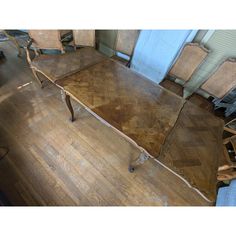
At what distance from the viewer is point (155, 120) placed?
1.47 metres

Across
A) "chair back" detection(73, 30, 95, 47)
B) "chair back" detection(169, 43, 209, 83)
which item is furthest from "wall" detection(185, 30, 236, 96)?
"chair back" detection(73, 30, 95, 47)

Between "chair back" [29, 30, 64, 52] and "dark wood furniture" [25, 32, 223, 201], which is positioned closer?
"dark wood furniture" [25, 32, 223, 201]

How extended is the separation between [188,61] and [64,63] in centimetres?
163

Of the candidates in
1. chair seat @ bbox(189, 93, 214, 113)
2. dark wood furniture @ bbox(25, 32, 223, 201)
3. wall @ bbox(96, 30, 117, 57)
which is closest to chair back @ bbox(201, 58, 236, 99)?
chair seat @ bbox(189, 93, 214, 113)

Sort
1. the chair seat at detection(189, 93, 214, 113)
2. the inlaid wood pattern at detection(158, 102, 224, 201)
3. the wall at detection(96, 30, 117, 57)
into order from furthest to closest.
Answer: the wall at detection(96, 30, 117, 57), the chair seat at detection(189, 93, 214, 113), the inlaid wood pattern at detection(158, 102, 224, 201)

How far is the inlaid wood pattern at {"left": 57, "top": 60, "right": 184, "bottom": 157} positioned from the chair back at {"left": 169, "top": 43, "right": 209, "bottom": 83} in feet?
2.41

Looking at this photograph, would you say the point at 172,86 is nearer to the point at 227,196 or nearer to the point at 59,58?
the point at 227,196

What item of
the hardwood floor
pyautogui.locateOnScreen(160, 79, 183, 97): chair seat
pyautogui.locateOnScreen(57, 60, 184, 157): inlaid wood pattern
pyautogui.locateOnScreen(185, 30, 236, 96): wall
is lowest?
the hardwood floor

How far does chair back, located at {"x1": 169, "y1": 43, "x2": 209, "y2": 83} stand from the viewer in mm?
1990

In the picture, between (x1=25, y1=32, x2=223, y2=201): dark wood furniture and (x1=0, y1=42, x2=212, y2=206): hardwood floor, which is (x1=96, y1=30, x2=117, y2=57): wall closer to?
(x1=25, y1=32, x2=223, y2=201): dark wood furniture

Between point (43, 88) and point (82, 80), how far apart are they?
48.5 inches

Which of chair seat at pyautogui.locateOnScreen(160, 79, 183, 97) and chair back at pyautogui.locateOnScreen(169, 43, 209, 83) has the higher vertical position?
chair back at pyautogui.locateOnScreen(169, 43, 209, 83)

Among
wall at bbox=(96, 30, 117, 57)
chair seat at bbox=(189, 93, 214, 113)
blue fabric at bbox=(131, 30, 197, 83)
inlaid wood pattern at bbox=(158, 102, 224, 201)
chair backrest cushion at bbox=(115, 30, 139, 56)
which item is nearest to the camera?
inlaid wood pattern at bbox=(158, 102, 224, 201)
